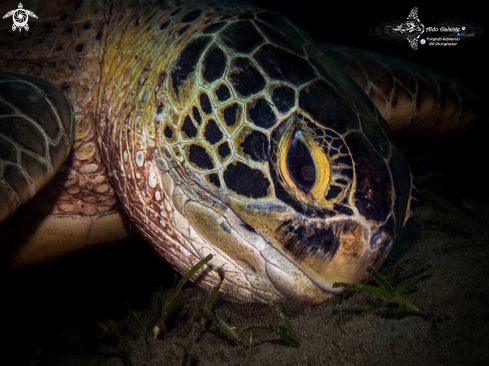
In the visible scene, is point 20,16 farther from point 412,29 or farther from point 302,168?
point 412,29

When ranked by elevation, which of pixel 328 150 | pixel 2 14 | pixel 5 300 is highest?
pixel 2 14

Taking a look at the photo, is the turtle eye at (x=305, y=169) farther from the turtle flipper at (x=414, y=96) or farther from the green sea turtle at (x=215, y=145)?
the turtle flipper at (x=414, y=96)

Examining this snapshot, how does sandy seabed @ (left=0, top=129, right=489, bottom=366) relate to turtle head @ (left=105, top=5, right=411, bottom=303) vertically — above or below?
below

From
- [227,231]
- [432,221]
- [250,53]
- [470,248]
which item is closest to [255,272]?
[227,231]

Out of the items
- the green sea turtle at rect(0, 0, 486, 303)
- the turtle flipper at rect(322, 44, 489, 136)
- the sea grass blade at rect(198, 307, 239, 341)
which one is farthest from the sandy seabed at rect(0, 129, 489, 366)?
the turtle flipper at rect(322, 44, 489, 136)

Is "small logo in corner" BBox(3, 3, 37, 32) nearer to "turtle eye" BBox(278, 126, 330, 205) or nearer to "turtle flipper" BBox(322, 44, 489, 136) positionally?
"turtle eye" BBox(278, 126, 330, 205)

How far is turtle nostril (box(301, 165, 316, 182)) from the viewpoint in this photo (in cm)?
120

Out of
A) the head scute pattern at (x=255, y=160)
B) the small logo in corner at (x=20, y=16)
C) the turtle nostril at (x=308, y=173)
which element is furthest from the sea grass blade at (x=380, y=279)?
the small logo in corner at (x=20, y=16)

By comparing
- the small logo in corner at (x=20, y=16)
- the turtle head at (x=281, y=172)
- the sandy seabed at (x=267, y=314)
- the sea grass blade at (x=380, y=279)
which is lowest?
the sandy seabed at (x=267, y=314)

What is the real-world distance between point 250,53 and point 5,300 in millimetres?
2546

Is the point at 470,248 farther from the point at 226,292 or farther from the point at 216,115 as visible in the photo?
the point at 216,115

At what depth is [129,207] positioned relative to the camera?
167 cm

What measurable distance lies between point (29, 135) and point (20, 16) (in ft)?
4.00

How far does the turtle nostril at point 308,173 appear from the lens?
3.95 ft
